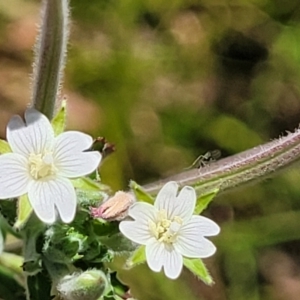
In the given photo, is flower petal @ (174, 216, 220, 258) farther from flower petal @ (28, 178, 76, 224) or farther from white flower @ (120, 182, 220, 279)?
flower petal @ (28, 178, 76, 224)

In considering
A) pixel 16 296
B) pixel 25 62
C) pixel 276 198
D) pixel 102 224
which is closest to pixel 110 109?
pixel 25 62

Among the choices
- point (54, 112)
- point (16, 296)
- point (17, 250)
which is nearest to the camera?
point (54, 112)

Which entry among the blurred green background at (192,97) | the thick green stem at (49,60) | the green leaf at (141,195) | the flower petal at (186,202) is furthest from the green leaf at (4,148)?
the blurred green background at (192,97)

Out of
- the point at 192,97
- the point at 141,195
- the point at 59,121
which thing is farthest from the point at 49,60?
the point at 192,97

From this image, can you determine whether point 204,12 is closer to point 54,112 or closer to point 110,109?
point 110,109

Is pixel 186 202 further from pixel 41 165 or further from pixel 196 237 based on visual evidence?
pixel 41 165

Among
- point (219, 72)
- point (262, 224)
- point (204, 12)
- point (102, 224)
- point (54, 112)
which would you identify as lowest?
point (262, 224)
